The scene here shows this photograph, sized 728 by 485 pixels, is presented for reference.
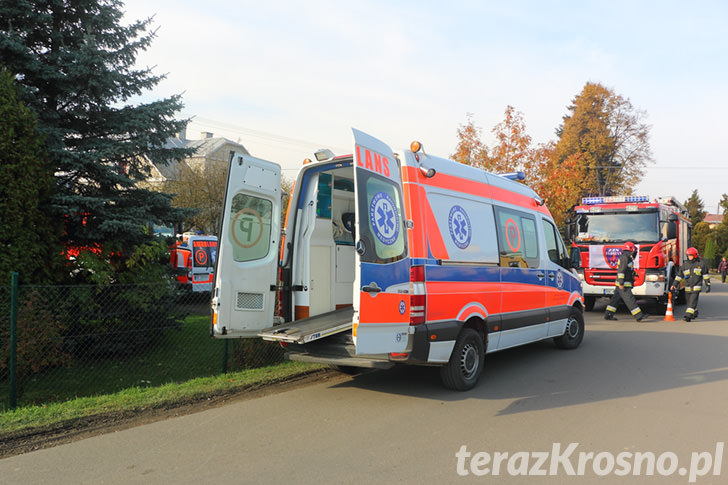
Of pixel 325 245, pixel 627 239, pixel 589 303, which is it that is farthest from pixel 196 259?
pixel 627 239

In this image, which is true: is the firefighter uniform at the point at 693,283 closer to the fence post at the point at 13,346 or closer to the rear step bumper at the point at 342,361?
the rear step bumper at the point at 342,361

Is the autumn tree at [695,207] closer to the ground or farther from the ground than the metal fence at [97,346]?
farther from the ground

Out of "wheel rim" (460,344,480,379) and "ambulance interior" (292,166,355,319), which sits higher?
"ambulance interior" (292,166,355,319)

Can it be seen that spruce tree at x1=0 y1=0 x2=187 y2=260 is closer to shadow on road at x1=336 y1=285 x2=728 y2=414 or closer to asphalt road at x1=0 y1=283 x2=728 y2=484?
asphalt road at x1=0 y1=283 x2=728 y2=484

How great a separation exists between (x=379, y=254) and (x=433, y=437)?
1.80 metres

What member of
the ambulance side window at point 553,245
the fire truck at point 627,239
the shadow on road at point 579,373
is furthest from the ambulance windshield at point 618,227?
the ambulance side window at point 553,245

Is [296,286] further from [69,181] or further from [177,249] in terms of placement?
[177,249]

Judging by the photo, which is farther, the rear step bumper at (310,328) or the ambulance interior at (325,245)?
the ambulance interior at (325,245)

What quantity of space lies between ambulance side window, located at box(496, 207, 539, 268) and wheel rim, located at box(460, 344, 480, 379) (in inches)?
51.3

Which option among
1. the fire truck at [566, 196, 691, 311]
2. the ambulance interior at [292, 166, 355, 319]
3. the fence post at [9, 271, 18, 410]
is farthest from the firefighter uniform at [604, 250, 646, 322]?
the fence post at [9, 271, 18, 410]

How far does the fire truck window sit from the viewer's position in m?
6.24

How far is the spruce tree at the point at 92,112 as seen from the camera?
280 inches

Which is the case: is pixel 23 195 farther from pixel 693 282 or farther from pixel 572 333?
pixel 693 282

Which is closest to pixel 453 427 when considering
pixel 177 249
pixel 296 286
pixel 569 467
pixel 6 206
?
pixel 569 467
